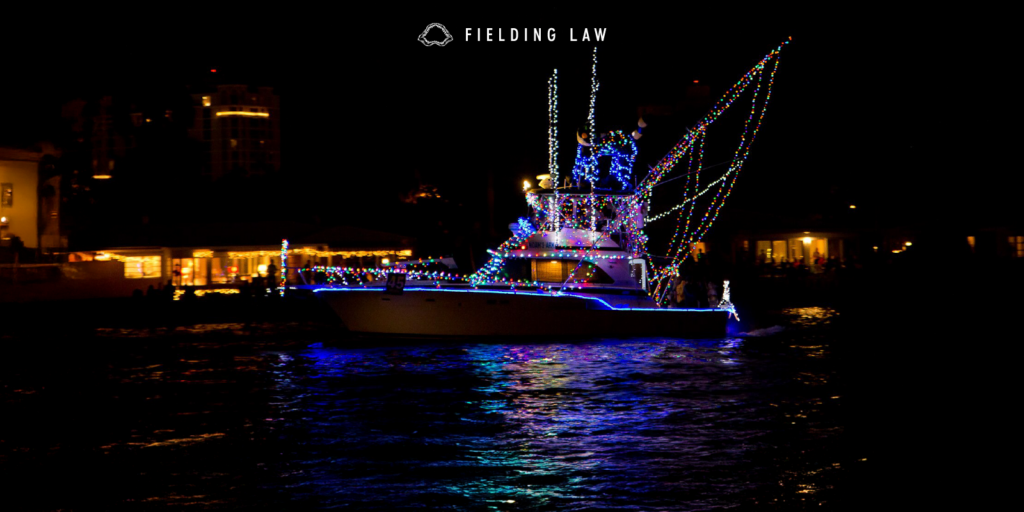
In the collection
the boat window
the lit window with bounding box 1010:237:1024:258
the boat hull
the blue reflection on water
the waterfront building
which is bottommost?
the blue reflection on water

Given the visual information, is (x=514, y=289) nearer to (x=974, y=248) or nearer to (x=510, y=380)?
(x=510, y=380)

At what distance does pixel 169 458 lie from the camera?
10.8 m

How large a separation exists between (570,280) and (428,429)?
10246 mm

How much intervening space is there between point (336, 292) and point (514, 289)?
381 cm

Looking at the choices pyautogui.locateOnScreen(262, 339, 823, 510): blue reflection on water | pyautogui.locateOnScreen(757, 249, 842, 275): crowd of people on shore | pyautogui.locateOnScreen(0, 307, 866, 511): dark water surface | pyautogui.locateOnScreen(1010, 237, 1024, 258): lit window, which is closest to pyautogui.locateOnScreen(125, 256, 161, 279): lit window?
pyautogui.locateOnScreen(0, 307, 866, 511): dark water surface

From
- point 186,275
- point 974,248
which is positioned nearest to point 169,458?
point 186,275

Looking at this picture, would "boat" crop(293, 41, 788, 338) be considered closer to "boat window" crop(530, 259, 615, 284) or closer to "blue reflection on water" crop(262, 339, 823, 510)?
"boat window" crop(530, 259, 615, 284)

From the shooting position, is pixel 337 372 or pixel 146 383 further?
pixel 337 372

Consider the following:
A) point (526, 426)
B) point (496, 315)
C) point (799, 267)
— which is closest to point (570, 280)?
point (496, 315)

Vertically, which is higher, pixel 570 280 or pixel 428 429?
pixel 570 280

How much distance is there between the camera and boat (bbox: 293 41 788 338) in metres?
21.4

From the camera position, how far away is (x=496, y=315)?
21312mm

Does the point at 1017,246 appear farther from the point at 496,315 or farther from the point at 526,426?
the point at 526,426

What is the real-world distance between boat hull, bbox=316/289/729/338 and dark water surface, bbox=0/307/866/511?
566 millimetres
